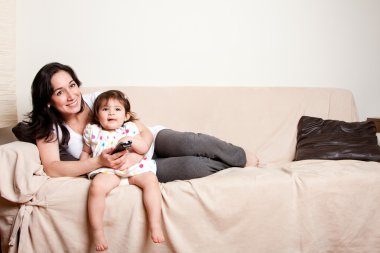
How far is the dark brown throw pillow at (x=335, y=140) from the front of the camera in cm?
175

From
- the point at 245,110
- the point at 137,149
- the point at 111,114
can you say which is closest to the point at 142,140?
the point at 137,149

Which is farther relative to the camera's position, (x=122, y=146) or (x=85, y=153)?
(x=85, y=153)

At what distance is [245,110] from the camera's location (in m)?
2.03

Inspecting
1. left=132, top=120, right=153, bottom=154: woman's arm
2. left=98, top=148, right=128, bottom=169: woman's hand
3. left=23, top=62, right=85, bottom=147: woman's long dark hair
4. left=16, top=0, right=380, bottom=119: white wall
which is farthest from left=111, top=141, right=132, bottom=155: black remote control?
left=16, top=0, right=380, bottom=119: white wall

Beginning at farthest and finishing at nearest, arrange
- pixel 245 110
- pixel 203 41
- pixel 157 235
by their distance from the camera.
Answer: pixel 203 41
pixel 245 110
pixel 157 235

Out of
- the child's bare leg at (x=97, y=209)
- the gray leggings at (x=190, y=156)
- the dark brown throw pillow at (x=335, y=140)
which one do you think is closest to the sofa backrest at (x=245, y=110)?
the dark brown throw pillow at (x=335, y=140)

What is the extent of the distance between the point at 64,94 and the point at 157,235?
0.78 meters

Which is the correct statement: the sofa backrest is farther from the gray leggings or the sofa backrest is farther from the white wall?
the gray leggings

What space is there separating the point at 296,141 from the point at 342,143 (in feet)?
0.91

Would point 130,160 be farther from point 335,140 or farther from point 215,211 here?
point 335,140

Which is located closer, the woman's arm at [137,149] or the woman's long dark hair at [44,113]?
the woman's arm at [137,149]

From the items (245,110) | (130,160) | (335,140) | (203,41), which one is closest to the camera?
(130,160)

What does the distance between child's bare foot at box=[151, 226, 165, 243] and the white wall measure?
50.8 inches

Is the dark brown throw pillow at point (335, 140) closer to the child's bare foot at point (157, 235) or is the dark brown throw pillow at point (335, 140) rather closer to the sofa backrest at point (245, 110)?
the sofa backrest at point (245, 110)
